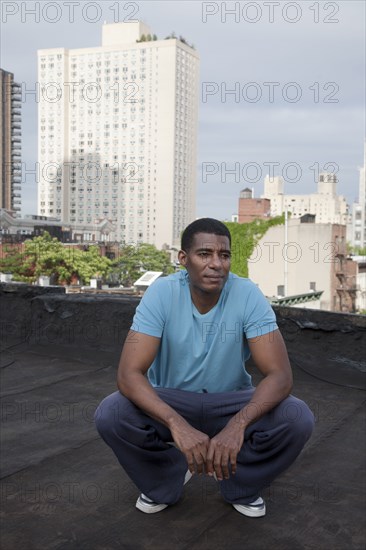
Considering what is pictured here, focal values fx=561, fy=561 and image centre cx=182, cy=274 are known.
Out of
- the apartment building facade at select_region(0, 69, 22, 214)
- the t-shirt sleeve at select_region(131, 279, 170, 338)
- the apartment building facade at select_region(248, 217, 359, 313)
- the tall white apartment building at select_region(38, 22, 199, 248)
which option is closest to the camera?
the t-shirt sleeve at select_region(131, 279, 170, 338)

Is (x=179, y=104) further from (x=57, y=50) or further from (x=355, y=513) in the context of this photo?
(x=355, y=513)

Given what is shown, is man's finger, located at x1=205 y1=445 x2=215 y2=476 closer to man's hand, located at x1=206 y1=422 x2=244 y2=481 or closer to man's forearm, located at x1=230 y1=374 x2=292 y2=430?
man's hand, located at x1=206 y1=422 x2=244 y2=481

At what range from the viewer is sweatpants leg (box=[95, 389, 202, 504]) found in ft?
6.09

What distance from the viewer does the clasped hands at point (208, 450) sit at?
1724mm

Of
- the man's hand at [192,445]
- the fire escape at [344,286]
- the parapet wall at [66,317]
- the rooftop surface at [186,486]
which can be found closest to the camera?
the man's hand at [192,445]

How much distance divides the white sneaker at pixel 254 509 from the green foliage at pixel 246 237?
129 feet

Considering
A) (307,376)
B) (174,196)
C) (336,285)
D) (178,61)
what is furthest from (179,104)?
(307,376)

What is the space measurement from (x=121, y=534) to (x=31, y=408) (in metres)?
1.65

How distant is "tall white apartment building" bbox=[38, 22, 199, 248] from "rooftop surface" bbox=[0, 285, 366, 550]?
3381 inches

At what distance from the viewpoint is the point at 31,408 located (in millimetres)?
3324

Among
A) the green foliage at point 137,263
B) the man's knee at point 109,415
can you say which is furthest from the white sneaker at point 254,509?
the green foliage at point 137,263

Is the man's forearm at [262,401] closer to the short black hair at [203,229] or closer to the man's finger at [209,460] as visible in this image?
the man's finger at [209,460]

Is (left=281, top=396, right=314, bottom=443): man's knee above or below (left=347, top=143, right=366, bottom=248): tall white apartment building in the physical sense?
below

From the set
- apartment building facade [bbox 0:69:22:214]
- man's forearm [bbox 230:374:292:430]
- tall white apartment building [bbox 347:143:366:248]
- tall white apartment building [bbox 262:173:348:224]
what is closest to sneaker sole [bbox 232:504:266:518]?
man's forearm [bbox 230:374:292:430]
